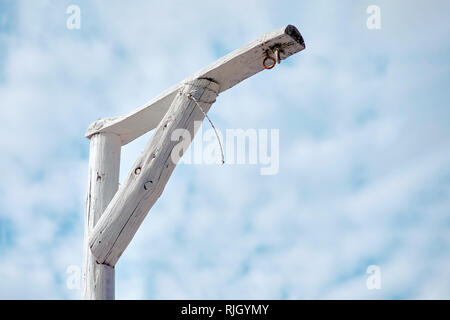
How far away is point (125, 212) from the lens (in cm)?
246

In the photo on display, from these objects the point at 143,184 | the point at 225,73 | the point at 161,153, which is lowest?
the point at 143,184

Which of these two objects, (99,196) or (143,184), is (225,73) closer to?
(143,184)

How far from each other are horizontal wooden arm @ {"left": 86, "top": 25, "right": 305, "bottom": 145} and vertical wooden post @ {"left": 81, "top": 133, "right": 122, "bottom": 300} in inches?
2.9

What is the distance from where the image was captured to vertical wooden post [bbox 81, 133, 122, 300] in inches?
99.4

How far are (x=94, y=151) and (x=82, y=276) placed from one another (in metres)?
0.65

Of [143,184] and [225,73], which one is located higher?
[225,73]

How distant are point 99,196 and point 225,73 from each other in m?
0.85

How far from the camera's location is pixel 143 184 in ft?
8.05

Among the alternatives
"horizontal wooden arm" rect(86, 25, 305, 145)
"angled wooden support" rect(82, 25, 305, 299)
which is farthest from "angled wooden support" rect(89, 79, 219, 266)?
"horizontal wooden arm" rect(86, 25, 305, 145)

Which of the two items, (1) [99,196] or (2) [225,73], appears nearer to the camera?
(2) [225,73]

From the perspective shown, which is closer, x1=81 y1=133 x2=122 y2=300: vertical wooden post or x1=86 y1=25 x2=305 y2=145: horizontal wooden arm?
x1=86 y1=25 x2=305 y2=145: horizontal wooden arm

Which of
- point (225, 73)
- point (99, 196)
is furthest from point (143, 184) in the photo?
point (225, 73)

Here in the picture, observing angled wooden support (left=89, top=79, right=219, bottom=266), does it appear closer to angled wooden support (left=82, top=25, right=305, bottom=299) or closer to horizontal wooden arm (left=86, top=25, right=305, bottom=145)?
angled wooden support (left=82, top=25, right=305, bottom=299)
